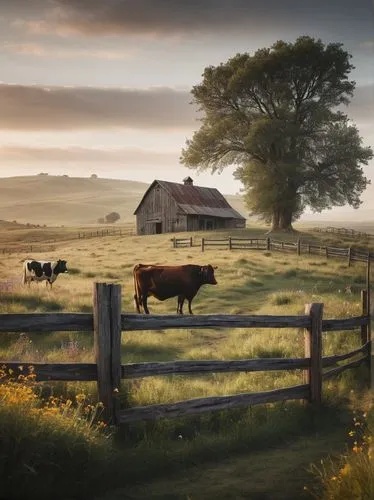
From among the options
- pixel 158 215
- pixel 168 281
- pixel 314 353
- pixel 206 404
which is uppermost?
pixel 158 215

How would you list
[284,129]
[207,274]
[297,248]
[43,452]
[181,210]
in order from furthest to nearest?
[181,210], [284,129], [297,248], [207,274], [43,452]

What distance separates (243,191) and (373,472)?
43983 millimetres

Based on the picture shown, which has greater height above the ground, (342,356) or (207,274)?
(207,274)

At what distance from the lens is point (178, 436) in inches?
281

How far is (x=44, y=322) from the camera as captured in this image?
642cm

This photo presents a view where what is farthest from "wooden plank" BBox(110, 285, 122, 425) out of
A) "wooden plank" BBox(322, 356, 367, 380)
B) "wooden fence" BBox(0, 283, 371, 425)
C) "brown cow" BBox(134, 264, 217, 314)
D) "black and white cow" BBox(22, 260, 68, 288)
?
"black and white cow" BBox(22, 260, 68, 288)

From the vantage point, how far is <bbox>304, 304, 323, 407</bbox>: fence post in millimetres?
8398

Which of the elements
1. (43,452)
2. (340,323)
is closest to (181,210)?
(340,323)

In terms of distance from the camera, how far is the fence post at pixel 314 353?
331 inches

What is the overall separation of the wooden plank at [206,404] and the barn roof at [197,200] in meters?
42.4

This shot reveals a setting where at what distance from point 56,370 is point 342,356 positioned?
17.5ft

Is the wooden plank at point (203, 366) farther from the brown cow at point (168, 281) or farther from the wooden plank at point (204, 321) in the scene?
the brown cow at point (168, 281)

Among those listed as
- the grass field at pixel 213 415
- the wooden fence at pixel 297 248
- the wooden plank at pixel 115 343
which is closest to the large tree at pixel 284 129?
the wooden fence at pixel 297 248

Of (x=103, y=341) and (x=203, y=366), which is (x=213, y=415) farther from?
(x=103, y=341)
